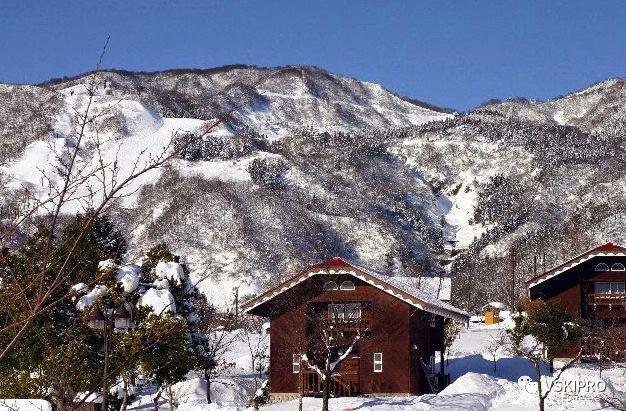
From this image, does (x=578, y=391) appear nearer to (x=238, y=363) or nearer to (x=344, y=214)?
(x=238, y=363)

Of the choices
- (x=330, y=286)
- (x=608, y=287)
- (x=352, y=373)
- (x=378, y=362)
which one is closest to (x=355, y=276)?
(x=330, y=286)

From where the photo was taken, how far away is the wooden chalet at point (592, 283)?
4741cm

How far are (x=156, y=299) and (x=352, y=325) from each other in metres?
9.19

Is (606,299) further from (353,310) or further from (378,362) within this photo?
(353,310)

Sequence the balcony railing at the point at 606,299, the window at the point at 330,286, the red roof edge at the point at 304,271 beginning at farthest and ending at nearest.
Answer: the balcony railing at the point at 606,299, the window at the point at 330,286, the red roof edge at the point at 304,271

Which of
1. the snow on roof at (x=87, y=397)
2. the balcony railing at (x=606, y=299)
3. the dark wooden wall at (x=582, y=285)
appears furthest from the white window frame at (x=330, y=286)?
the balcony railing at (x=606, y=299)

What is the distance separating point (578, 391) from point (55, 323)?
17.3m

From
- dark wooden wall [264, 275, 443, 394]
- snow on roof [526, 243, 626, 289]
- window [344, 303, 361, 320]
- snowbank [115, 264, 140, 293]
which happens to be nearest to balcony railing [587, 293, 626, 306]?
snow on roof [526, 243, 626, 289]

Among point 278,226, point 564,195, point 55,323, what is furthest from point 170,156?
point 564,195

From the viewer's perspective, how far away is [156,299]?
30312 millimetres

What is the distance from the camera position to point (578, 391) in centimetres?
3073

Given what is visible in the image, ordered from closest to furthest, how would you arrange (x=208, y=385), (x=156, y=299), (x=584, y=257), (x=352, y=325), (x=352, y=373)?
(x=156, y=299) < (x=208, y=385) < (x=352, y=325) < (x=352, y=373) < (x=584, y=257)

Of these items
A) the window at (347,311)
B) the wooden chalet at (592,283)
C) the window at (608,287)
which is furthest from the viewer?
the window at (608,287)

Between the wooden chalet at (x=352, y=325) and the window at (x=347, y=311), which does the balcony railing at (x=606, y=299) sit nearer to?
the wooden chalet at (x=352, y=325)
